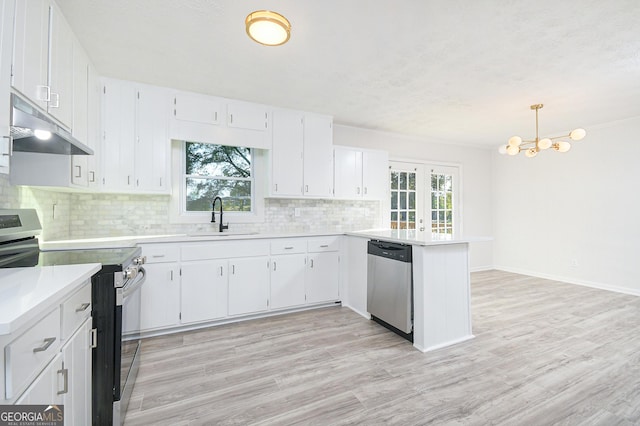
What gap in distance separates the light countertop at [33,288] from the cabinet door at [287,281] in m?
1.95

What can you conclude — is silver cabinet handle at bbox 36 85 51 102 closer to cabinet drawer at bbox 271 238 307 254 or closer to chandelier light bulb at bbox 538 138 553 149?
cabinet drawer at bbox 271 238 307 254

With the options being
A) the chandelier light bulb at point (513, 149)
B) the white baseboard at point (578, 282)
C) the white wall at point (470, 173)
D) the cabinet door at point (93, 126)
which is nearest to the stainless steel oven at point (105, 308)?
the cabinet door at point (93, 126)

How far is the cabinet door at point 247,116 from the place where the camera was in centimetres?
327

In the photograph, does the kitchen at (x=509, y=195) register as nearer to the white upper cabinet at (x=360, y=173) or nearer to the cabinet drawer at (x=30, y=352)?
the white upper cabinet at (x=360, y=173)

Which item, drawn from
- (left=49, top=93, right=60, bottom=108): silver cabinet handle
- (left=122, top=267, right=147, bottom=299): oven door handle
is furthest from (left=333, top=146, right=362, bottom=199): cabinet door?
(left=49, top=93, right=60, bottom=108): silver cabinet handle

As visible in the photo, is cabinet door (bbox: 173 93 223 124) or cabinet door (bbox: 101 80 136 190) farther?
cabinet door (bbox: 173 93 223 124)

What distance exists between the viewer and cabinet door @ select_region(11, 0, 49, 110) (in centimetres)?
128

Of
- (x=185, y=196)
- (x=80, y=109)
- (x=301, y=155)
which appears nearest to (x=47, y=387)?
(x=80, y=109)

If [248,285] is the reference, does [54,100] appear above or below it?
above

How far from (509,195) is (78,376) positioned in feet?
21.5

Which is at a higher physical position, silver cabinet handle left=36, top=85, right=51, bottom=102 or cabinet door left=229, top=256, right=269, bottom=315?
silver cabinet handle left=36, top=85, right=51, bottom=102

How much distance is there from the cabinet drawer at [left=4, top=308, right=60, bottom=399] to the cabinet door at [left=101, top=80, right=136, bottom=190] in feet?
6.91

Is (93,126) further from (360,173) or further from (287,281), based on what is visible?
(360,173)

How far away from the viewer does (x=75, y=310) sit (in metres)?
1.19
